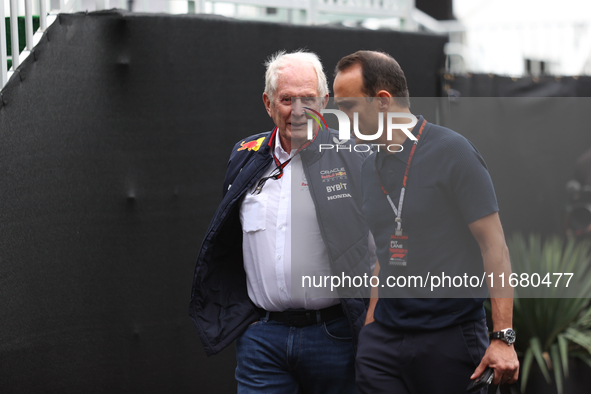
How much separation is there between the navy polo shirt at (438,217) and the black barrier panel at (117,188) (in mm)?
2237

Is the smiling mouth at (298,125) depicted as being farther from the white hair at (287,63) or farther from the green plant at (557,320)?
the green plant at (557,320)

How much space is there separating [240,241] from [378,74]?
1.10m

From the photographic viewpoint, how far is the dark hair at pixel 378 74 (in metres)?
2.27

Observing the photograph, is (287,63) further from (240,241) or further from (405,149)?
(240,241)

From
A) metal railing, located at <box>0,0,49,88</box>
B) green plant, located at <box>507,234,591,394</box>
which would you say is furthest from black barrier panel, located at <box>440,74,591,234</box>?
metal railing, located at <box>0,0,49,88</box>

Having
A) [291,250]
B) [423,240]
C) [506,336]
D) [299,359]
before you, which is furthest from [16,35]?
[506,336]

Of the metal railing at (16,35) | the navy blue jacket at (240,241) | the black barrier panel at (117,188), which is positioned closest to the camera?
the navy blue jacket at (240,241)

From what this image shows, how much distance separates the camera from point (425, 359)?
2.19 meters

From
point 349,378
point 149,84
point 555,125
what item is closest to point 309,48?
point 149,84

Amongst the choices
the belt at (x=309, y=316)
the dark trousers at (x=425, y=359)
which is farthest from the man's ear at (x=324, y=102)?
the dark trousers at (x=425, y=359)

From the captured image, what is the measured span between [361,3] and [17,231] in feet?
13.3

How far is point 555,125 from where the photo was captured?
4.28m

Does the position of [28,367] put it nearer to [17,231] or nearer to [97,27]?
[17,231]

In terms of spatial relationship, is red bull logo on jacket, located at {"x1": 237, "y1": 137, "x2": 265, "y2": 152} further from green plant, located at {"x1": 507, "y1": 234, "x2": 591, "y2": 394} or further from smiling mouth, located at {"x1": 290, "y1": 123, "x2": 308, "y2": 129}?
green plant, located at {"x1": 507, "y1": 234, "x2": 591, "y2": 394}
